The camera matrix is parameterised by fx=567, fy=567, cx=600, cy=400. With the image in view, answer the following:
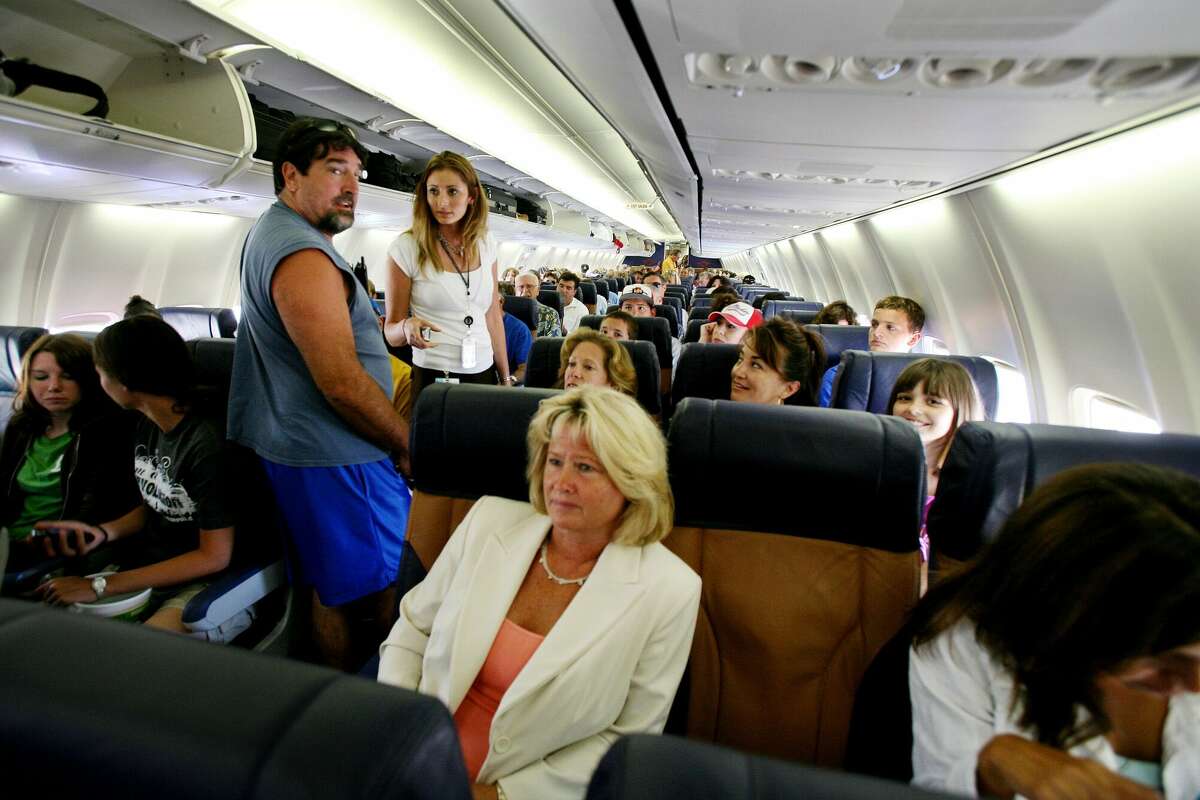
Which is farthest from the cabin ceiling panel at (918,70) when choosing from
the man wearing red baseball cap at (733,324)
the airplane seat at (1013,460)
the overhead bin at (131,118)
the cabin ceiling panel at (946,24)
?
the overhead bin at (131,118)

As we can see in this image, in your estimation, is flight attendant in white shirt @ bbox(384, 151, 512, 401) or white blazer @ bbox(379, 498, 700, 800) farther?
flight attendant in white shirt @ bbox(384, 151, 512, 401)

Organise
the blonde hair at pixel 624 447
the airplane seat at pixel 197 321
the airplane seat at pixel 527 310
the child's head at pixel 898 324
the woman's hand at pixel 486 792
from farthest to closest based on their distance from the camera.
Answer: the airplane seat at pixel 527 310
the airplane seat at pixel 197 321
the child's head at pixel 898 324
the blonde hair at pixel 624 447
the woman's hand at pixel 486 792

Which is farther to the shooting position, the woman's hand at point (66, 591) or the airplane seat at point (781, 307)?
the airplane seat at point (781, 307)

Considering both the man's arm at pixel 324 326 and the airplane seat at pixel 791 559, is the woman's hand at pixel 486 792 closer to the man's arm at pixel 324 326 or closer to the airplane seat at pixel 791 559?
the airplane seat at pixel 791 559

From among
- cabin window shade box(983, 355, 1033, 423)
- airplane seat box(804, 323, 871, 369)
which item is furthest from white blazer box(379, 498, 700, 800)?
cabin window shade box(983, 355, 1033, 423)

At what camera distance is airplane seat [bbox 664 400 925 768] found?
157 centimetres

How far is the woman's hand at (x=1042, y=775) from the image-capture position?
0.73m

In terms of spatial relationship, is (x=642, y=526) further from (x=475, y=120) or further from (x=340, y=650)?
(x=475, y=120)

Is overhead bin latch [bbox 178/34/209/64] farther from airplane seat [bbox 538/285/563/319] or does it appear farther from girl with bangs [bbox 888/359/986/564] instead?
airplane seat [bbox 538/285/563/319]

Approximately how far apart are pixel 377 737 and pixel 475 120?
5254 mm

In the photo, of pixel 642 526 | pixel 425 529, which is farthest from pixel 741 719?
pixel 425 529

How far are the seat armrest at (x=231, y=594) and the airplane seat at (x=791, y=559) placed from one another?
4.87 feet

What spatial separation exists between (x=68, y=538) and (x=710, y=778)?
283 centimetres

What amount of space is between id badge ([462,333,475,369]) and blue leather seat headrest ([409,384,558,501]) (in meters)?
0.98
